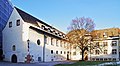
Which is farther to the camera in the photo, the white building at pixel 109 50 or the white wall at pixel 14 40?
the white building at pixel 109 50

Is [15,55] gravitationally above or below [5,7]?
below

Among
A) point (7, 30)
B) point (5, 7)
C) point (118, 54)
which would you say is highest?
point (5, 7)

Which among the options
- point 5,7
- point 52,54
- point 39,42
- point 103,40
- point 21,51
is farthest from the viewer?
point 103,40

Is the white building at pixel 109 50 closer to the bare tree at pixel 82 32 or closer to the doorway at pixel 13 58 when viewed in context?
the bare tree at pixel 82 32

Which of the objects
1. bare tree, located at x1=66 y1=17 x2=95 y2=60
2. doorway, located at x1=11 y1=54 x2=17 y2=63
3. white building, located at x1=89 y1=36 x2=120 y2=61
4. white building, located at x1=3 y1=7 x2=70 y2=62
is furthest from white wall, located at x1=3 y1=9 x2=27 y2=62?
white building, located at x1=89 y1=36 x2=120 y2=61

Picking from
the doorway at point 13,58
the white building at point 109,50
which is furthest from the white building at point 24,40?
the white building at point 109,50

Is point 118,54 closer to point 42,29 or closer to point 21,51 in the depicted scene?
A: point 42,29

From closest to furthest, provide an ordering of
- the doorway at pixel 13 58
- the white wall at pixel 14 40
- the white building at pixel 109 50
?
1. the white wall at pixel 14 40
2. the doorway at pixel 13 58
3. the white building at pixel 109 50

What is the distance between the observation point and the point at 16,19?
5309 centimetres

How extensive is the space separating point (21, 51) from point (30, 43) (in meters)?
2.61

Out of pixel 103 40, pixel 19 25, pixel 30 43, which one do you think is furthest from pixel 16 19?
pixel 103 40

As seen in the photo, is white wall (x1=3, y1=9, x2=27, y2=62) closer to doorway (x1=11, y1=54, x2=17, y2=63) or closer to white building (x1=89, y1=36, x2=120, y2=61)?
A: doorway (x1=11, y1=54, x2=17, y2=63)

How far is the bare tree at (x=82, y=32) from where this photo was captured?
204 ft

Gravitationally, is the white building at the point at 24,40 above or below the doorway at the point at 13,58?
above
